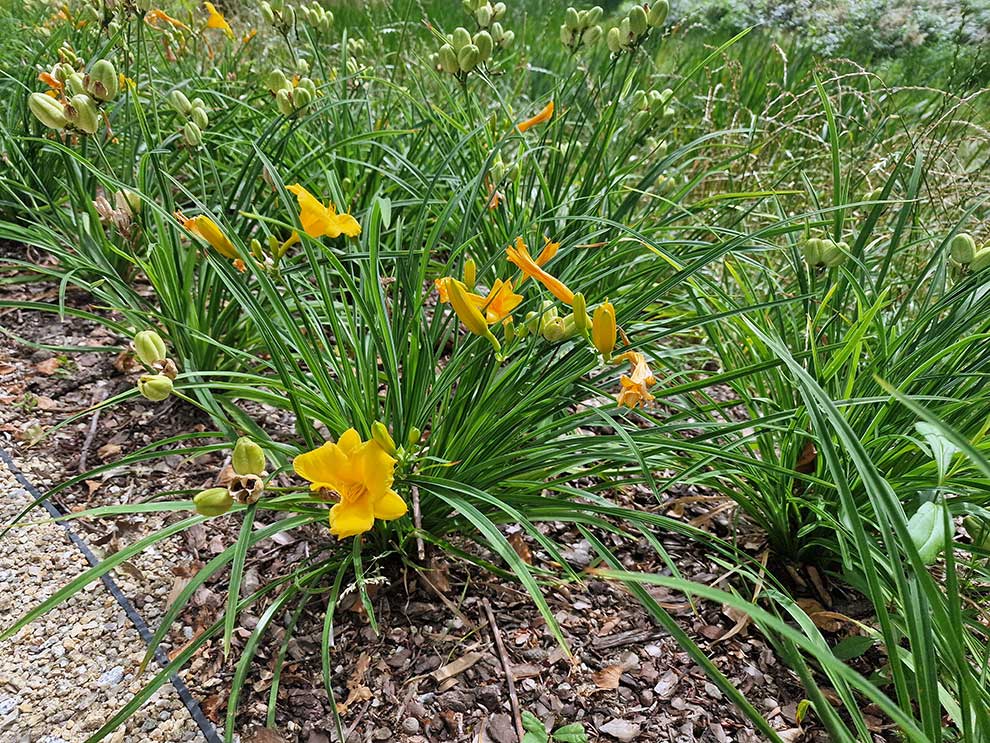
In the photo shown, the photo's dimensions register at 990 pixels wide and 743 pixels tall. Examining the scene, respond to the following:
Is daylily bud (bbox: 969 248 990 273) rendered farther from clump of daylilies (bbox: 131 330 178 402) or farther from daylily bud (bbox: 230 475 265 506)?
clump of daylilies (bbox: 131 330 178 402)

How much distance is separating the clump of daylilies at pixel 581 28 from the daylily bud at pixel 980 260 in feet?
3.19

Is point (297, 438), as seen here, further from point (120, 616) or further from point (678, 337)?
point (678, 337)

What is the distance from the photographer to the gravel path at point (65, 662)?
0.96 metres

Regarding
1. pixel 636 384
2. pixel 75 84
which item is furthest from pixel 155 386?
pixel 75 84

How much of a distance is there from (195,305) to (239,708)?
3.08ft

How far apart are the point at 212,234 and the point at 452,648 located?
0.80m

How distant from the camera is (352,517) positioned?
2.70 ft

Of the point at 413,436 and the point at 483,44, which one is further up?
the point at 483,44

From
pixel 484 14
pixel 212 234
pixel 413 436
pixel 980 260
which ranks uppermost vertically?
pixel 484 14

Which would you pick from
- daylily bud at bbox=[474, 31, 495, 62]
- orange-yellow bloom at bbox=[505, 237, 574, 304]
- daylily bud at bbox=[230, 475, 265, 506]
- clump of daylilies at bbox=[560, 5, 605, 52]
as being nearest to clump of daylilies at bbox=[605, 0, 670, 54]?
clump of daylilies at bbox=[560, 5, 605, 52]

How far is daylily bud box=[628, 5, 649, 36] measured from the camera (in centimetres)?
132

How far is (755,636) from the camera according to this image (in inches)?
46.3

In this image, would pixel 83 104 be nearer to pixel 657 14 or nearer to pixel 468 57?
pixel 468 57

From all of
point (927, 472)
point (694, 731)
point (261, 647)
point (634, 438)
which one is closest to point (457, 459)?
point (634, 438)
